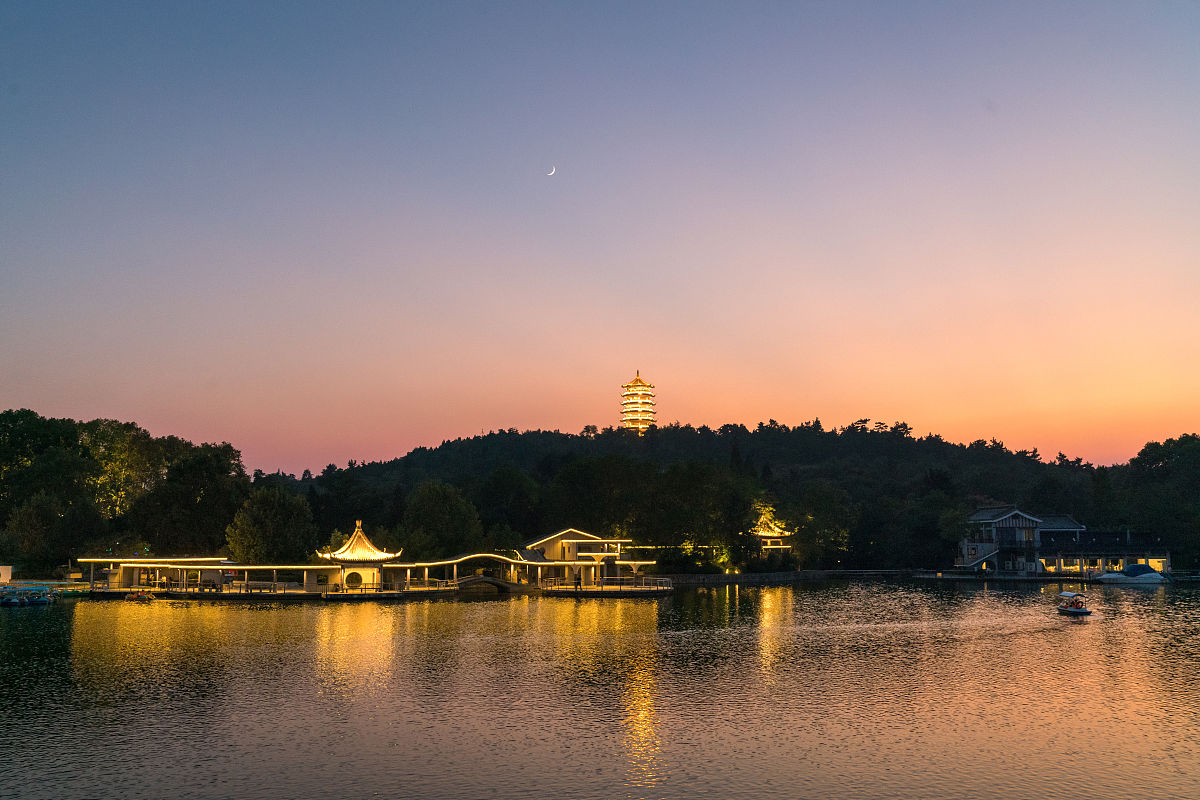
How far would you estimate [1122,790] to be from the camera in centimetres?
2725

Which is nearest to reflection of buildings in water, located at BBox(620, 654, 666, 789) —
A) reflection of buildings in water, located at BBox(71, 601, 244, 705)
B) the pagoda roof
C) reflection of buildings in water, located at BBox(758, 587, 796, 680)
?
reflection of buildings in water, located at BBox(758, 587, 796, 680)

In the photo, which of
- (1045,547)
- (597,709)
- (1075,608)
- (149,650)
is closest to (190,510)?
(149,650)

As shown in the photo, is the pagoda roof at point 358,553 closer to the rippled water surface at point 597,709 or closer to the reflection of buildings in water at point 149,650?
the reflection of buildings in water at point 149,650

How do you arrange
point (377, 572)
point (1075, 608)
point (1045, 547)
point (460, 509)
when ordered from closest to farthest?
point (1075, 608) → point (377, 572) → point (460, 509) → point (1045, 547)

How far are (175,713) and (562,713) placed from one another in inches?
640

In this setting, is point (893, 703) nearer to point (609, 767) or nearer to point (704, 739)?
point (704, 739)

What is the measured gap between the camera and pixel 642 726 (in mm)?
34969

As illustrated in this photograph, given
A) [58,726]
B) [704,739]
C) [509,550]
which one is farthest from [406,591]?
[704,739]

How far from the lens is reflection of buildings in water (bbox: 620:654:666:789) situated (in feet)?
93.9

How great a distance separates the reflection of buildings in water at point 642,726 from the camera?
93.9ft

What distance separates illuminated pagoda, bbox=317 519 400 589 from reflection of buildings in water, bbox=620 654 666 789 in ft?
172

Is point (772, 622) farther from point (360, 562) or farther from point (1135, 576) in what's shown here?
point (1135, 576)

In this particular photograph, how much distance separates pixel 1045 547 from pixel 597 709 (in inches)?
4575

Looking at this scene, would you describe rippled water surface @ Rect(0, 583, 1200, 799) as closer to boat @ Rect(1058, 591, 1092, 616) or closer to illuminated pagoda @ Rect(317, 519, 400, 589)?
boat @ Rect(1058, 591, 1092, 616)
